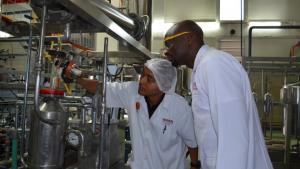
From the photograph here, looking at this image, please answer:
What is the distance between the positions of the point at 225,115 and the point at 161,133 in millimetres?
969

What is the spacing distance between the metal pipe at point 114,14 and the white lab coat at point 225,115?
19.8 inches

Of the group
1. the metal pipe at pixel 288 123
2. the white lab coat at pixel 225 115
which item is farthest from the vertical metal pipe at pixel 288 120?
the white lab coat at pixel 225 115

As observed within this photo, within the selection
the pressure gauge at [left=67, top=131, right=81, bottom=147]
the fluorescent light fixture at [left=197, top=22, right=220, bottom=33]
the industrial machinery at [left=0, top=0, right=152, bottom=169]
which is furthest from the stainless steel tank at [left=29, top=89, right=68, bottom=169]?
the fluorescent light fixture at [left=197, top=22, right=220, bottom=33]

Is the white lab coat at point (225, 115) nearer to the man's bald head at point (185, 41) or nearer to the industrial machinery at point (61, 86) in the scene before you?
the man's bald head at point (185, 41)

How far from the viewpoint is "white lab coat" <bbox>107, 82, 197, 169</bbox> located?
2117 mm

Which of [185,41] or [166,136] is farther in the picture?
[166,136]

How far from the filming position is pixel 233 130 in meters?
1.22

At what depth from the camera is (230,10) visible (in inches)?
362

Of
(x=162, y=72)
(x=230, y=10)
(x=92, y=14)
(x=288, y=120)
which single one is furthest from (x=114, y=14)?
(x=230, y=10)

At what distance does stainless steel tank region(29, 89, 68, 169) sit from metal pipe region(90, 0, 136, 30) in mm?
459

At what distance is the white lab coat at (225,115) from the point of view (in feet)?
3.97

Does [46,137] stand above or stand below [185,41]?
below

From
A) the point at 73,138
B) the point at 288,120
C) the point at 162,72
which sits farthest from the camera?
the point at 288,120

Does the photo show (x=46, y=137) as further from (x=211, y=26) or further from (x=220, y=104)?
(x=211, y=26)
